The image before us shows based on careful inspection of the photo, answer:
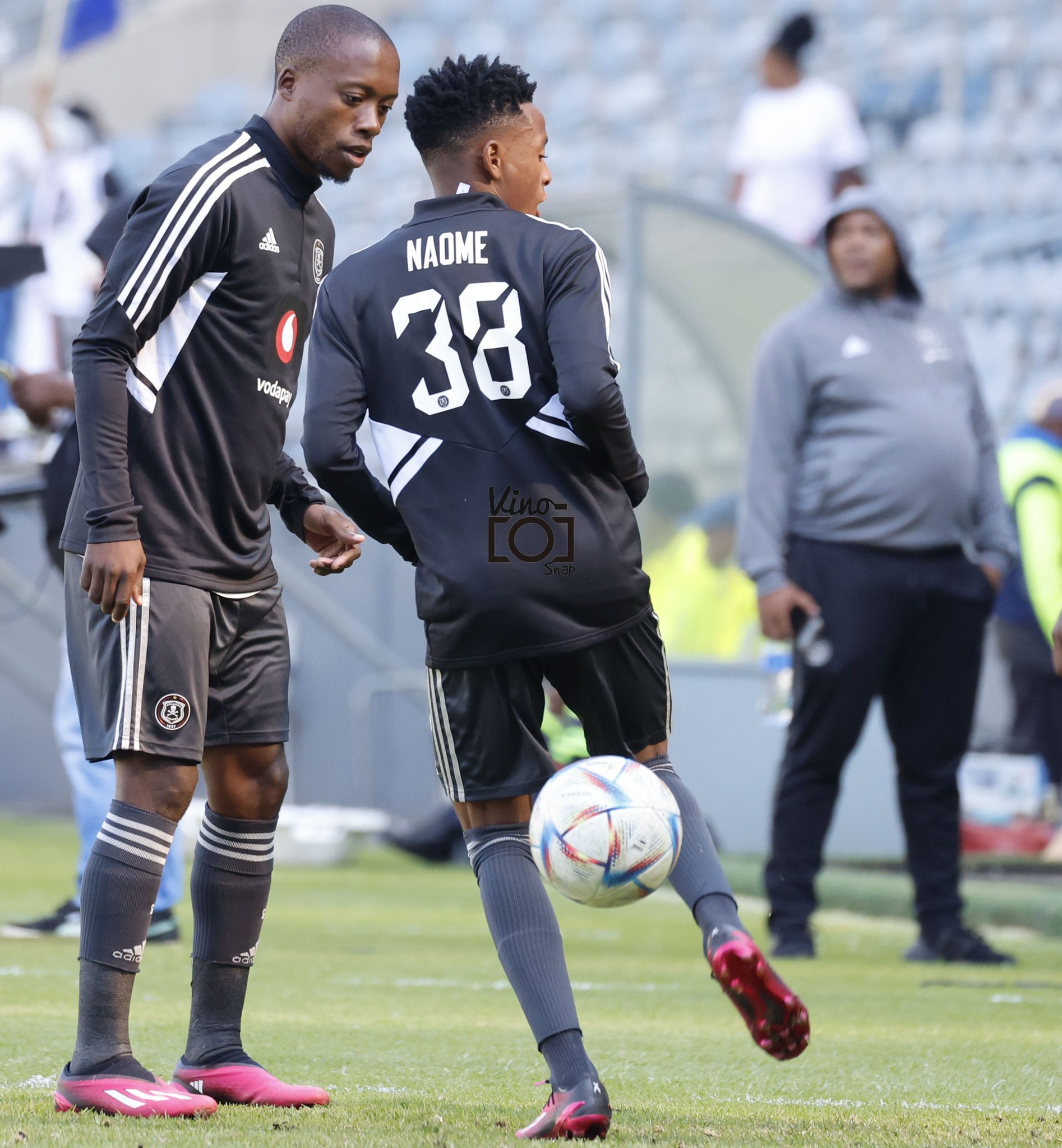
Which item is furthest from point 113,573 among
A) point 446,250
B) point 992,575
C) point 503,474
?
point 992,575

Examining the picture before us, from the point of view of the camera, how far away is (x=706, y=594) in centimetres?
970

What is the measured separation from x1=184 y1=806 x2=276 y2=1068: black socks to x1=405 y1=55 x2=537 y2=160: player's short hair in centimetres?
130

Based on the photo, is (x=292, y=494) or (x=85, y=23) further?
(x=85, y=23)

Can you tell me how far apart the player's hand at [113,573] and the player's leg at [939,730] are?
3319 mm

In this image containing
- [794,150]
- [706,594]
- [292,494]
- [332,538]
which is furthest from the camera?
[794,150]

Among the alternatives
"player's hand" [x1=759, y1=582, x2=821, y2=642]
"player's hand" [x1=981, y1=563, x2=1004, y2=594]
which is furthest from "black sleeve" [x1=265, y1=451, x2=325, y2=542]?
"player's hand" [x1=981, y1=563, x2=1004, y2=594]

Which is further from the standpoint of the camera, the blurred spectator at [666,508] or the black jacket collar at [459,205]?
the blurred spectator at [666,508]

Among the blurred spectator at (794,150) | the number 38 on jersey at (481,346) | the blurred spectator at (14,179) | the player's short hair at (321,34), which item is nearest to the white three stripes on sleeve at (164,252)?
the player's short hair at (321,34)

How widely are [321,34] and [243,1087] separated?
191cm

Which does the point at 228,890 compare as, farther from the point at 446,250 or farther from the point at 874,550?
the point at 874,550

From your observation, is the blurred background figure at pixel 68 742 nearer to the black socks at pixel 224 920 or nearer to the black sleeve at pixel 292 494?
the black sleeve at pixel 292 494

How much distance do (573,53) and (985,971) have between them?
12451 mm

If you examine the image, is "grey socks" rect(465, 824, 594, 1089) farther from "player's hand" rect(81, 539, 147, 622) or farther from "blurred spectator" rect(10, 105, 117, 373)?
"blurred spectator" rect(10, 105, 117, 373)

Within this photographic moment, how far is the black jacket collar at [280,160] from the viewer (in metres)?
3.44
